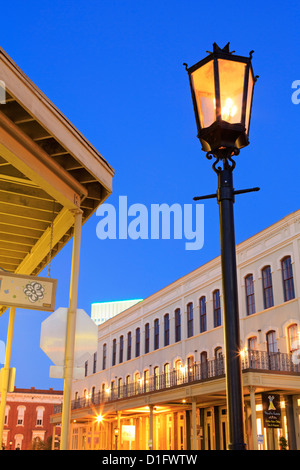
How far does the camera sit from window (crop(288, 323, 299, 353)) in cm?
2306

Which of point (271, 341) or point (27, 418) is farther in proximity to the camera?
point (27, 418)

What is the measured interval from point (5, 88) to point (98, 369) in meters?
41.2

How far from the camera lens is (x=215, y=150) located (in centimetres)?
372

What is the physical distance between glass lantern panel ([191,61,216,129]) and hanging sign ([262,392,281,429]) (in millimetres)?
19150

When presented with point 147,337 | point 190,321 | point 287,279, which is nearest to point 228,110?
point 287,279

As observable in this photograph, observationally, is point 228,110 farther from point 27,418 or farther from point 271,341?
point 27,418

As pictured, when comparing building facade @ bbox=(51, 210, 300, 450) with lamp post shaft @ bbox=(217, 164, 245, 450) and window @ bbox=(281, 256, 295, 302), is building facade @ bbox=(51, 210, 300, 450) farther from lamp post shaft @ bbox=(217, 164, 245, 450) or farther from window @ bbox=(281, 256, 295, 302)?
lamp post shaft @ bbox=(217, 164, 245, 450)

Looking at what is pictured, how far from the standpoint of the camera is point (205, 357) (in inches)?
1186

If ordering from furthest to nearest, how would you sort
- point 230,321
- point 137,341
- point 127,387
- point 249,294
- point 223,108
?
point 137,341 → point 127,387 → point 249,294 → point 223,108 → point 230,321

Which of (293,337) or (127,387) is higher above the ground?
(293,337)

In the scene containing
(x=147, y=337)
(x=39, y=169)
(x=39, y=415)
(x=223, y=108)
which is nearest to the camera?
(x=223, y=108)

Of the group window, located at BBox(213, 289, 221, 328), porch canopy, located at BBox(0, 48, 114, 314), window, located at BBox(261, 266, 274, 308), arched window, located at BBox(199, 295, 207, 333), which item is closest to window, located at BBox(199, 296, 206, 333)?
arched window, located at BBox(199, 295, 207, 333)

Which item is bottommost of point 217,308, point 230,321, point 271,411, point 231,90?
point 230,321

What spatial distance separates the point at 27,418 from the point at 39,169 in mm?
67926
